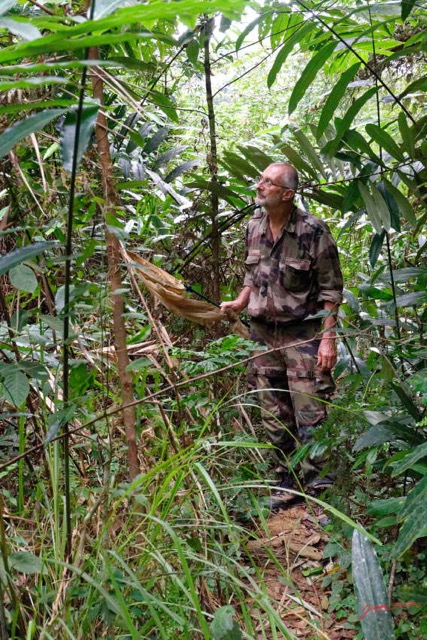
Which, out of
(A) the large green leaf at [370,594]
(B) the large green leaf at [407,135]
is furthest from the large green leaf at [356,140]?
(A) the large green leaf at [370,594]

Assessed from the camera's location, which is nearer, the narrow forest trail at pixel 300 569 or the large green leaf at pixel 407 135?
the narrow forest trail at pixel 300 569

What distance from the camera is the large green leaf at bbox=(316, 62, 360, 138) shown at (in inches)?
95.5

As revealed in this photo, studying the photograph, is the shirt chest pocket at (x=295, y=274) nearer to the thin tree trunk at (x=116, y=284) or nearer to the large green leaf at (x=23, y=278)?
the thin tree trunk at (x=116, y=284)

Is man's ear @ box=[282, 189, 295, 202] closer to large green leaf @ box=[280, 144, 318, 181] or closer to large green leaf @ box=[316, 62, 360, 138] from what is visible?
large green leaf @ box=[280, 144, 318, 181]

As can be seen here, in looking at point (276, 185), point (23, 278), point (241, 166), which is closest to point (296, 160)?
point (276, 185)

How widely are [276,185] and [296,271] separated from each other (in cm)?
50

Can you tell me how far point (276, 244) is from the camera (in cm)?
384

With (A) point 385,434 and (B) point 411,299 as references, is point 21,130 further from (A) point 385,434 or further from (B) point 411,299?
(B) point 411,299

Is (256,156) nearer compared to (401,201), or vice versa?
(401,201)

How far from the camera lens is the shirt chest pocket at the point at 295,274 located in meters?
3.75

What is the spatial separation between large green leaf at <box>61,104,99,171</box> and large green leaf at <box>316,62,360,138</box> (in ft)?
5.45

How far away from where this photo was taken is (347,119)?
2.49 m

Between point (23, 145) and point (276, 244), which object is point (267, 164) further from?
point (23, 145)

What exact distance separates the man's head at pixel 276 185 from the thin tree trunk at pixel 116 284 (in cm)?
170
